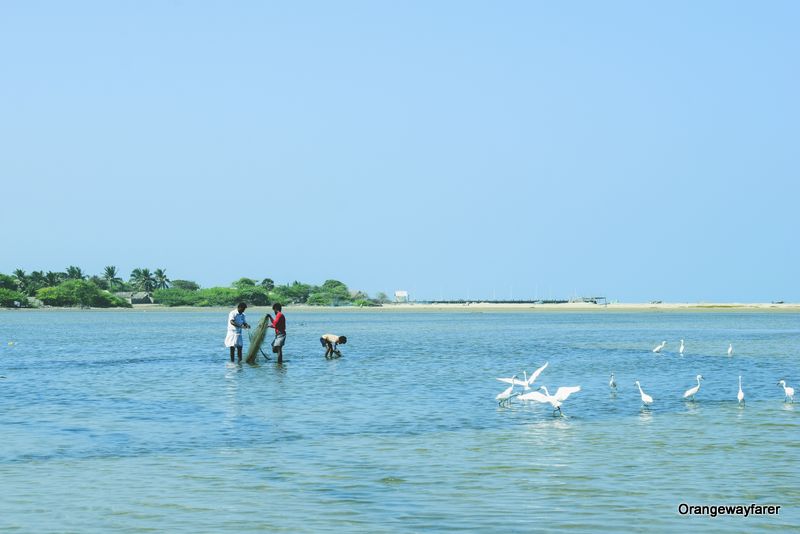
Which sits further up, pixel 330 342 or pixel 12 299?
pixel 12 299

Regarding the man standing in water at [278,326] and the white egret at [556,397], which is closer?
the white egret at [556,397]

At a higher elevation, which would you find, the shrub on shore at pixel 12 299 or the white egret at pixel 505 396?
the shrub on shore at pixel 12 299

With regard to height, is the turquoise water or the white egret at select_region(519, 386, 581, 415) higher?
the white egret at select_region(519, 386, 581, 415)

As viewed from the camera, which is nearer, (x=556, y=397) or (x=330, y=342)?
(x=556, y=397)

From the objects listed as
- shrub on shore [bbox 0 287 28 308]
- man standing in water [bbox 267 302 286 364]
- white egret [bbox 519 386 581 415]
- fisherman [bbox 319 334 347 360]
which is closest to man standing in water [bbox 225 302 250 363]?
man standing in water [bbox 267 302 286 364]

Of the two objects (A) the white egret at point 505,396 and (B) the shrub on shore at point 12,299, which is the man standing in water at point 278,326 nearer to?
(A) the white egret at point 505,396

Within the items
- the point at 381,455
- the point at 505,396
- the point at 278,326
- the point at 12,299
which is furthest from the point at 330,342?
the point at 12,299

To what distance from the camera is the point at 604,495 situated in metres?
10.9

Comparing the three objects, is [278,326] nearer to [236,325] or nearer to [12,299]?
[236,325]

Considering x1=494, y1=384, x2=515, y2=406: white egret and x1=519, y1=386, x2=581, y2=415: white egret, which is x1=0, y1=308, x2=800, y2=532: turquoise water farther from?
x1=519, y1=386, x2=581, y2=415: white egret

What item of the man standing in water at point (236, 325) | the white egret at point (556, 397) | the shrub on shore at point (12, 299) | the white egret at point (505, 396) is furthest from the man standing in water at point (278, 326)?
the shrub on shore at point (12, 299)

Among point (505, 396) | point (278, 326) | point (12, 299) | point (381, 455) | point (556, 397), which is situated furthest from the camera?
point (12, 299)

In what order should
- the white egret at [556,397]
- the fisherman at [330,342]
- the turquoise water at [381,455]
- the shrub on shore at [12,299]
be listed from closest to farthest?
1. the turquoise water at [381,455]
2. the white egret at [556,397]
3. the fisherman at [330,342]
4. the shrub on shore at [12,299]

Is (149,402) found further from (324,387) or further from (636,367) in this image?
(636,367)
